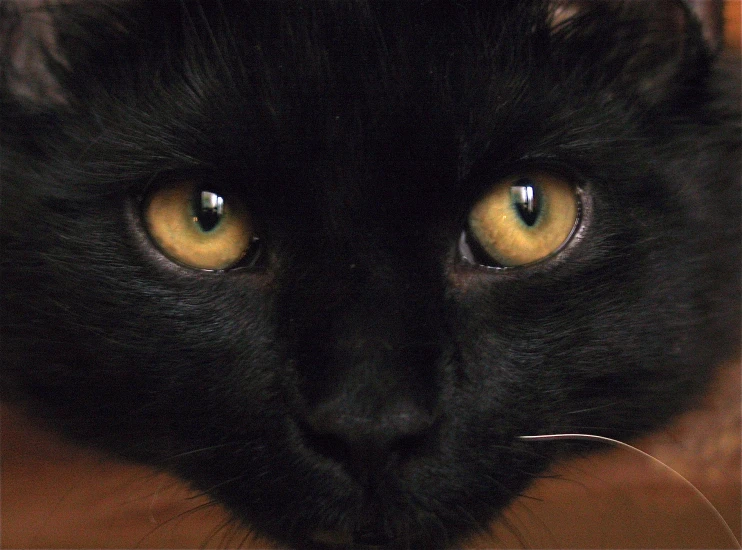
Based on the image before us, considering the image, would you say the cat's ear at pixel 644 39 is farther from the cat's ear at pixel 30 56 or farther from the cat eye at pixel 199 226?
the cat's ear at pixel 30 56

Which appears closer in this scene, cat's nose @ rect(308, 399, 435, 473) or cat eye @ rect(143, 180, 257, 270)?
cat's nose @ rect(308, 399, 435, 473)

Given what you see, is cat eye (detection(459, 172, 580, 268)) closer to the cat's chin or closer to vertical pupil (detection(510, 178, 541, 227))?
vertical pupil (detection(510, 178, 541, 227))

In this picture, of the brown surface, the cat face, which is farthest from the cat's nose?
the brown surface

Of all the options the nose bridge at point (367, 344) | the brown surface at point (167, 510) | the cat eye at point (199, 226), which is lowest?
the brown surface at point (167, 510)

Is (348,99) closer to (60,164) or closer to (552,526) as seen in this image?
(60,164)

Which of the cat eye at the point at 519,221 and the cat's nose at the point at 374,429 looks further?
the cat eye at the point at 519,221

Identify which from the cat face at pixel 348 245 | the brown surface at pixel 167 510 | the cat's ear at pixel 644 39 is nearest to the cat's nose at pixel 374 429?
the cat face at pixel 348 245

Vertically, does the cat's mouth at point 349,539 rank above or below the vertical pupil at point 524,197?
below

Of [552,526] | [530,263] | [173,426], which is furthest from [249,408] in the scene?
[552,526]
